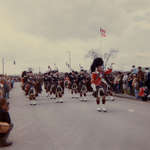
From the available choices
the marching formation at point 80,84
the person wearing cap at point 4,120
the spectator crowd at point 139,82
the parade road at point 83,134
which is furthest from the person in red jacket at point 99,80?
the person wearing cap at point 4,120

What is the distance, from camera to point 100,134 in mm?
7273

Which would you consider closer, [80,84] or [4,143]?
[4,143]

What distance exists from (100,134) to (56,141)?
1.28 metres

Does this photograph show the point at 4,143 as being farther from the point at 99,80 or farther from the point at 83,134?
the point at 99,80

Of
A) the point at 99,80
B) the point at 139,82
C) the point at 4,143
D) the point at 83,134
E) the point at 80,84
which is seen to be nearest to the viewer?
the point at 4,143

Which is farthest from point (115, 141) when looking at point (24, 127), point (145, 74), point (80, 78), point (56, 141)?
point (80, 78)

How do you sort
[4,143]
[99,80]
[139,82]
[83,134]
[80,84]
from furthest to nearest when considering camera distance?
[80,84] < [139,82] < [99,80] < [83,134] < [4,143]

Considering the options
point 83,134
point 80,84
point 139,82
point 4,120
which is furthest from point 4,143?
point 80,84

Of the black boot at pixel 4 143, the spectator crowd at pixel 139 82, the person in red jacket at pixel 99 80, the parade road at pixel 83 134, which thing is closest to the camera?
the parade road at pixel 83 134

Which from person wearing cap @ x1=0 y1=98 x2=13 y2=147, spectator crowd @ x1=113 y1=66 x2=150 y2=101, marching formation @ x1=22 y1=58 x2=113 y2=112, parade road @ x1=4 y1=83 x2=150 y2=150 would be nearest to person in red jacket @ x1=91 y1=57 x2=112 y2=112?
marching formation @ x1=22 y1=58 x2=113 y2=112

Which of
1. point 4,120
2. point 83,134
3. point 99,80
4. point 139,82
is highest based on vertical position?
point 99,80

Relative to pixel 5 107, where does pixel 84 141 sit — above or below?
below

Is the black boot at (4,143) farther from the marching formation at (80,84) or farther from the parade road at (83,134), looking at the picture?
the marching formation at (80,84)

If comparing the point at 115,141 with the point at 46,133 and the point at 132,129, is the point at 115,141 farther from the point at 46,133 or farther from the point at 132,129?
the point at 46,133
